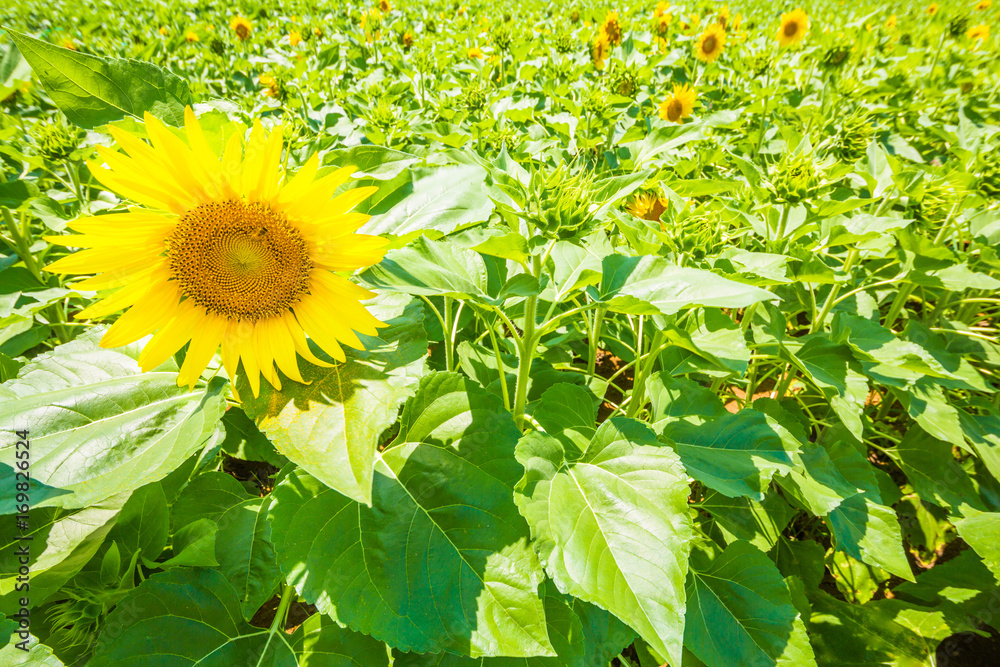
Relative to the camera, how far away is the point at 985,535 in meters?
1.44

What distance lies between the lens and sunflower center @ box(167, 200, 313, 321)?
81 cm

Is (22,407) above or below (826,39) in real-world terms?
below

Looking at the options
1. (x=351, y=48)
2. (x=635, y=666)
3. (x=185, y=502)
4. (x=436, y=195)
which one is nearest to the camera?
(x=436, y=195)

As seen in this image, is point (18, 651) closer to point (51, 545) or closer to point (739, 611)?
point (51, 545)

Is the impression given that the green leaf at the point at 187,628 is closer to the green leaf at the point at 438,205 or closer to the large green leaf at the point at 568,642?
the large green leaf at the point at 568,642

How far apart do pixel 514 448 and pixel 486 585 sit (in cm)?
25

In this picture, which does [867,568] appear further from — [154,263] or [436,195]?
[154,263]

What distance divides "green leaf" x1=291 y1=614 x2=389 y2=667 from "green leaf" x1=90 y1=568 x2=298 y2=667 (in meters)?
0.03

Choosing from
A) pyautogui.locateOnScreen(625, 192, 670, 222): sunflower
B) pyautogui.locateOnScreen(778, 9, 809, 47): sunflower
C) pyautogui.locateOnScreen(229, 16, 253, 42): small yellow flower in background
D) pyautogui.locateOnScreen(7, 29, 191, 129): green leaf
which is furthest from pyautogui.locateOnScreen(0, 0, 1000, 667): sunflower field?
pyautogui.locateOnScreen(229, 16, 253, 42): small yellow flower in background

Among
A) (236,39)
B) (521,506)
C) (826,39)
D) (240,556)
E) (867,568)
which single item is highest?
(236,39)

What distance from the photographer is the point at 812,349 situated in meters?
1.51

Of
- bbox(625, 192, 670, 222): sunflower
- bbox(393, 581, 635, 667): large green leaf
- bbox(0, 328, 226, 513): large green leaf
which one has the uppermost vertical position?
bbox(0, 328, 226, 513): large green leaf

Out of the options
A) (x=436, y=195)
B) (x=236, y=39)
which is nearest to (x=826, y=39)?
(x=436, y=195)

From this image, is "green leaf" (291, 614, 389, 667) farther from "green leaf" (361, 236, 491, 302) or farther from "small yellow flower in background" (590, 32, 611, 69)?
"small yellow flower in background" (590, 32, 611, 69)
